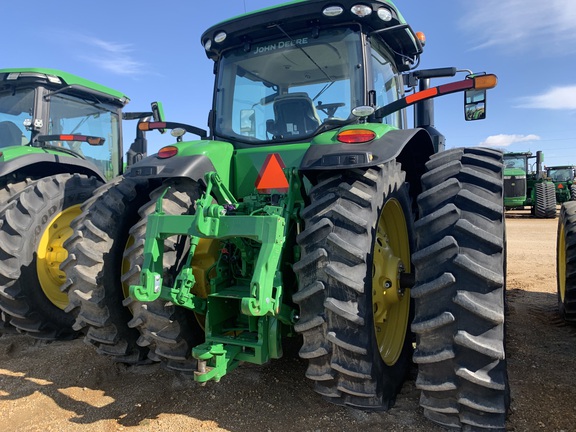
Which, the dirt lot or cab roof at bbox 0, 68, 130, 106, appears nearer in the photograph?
the dirt lot

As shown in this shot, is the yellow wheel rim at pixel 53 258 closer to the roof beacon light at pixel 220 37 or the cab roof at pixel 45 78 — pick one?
→ the cab roof at pixel 45 78

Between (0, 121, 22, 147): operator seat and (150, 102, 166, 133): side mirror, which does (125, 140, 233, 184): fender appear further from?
(0, 121, 22, 147): operator seat

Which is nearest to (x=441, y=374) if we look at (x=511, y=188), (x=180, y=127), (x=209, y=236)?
(x=209, y=236)

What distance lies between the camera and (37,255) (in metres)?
4.00

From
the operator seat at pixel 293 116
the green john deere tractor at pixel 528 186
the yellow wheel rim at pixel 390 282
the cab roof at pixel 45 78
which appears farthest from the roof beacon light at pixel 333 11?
the green john deere tractor at pixel 528 186

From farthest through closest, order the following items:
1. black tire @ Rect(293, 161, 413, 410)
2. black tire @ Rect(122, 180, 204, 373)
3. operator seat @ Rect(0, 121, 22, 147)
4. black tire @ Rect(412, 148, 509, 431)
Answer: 1. operator seat @ Rect(0, 121, 22, 147)
2. black tire @ Rect(122, 180, 204, 373)
3. black tire @ Rect(293, 161, 413, 410)
4. black tire @ Rect(412, 148, 509, 431)

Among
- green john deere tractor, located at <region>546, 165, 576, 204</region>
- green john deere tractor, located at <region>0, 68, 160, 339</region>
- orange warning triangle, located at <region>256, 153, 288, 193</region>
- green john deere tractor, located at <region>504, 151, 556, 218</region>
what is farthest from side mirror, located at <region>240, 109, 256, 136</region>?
green john deere tractor, located at <region>546, 165, 576, 204</region>

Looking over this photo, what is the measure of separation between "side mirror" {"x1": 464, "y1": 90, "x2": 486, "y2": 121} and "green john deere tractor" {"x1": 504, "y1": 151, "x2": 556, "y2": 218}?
15.1 metres

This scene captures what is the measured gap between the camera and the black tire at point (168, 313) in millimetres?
2688

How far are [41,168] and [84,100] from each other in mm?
1356

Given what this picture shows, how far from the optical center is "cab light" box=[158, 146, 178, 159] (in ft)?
9.84

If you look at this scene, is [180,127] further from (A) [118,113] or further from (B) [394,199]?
(A) [118,113]

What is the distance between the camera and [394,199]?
9.26ft

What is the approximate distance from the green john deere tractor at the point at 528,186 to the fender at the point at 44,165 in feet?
50.8
